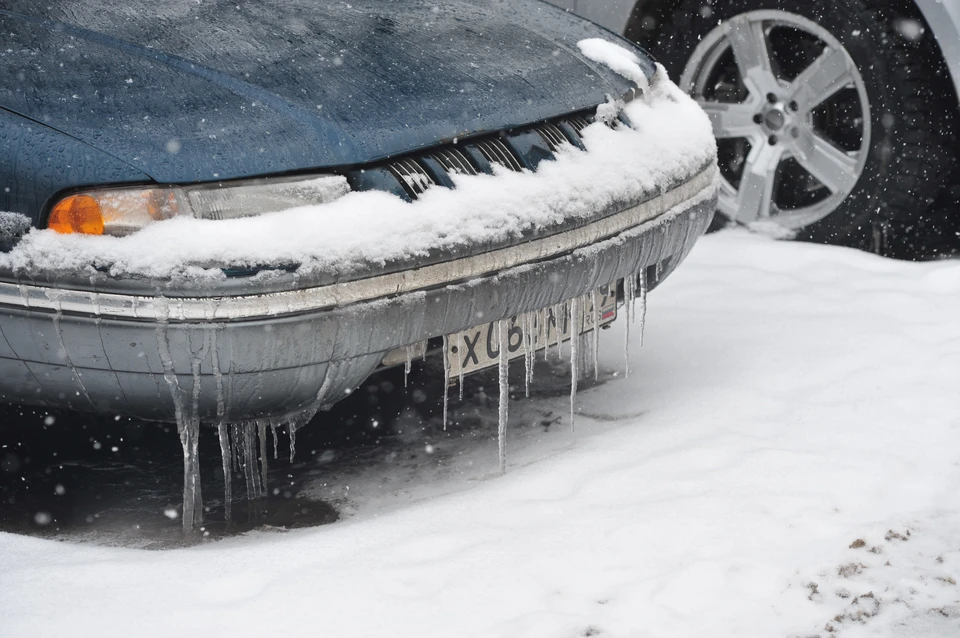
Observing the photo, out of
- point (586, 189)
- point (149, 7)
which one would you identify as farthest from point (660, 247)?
point (149, 7)

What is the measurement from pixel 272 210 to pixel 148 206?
0.25 meters

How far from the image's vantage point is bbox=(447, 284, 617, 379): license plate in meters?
2.98

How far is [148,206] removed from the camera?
2.54 meters

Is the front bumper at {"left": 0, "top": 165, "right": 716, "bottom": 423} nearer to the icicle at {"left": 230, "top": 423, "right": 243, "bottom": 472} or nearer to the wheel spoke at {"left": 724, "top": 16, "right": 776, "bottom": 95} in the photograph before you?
the icicle at {"left": 230, "top": 423, "right": 243, "bottom": 472}

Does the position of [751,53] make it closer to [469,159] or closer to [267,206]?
[469,159]

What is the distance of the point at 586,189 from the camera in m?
3.03

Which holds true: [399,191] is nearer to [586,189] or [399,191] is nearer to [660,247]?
[586,189]

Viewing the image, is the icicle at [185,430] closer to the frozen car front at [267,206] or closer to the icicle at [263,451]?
the frozen car front at [267,206]

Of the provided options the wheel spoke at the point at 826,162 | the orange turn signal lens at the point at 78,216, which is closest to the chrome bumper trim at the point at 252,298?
the orange turn signal lens at the point at 78,216

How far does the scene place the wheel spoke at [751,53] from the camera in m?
4.90

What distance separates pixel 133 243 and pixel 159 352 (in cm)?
24

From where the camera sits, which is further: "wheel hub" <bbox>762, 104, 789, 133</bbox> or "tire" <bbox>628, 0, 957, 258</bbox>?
"wheel hub" <bbox>762, 104, 789, 133</bbox>

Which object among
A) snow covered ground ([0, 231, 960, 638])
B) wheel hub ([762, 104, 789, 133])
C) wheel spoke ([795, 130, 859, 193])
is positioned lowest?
snow covered ground ([0, 231, 960, 638])

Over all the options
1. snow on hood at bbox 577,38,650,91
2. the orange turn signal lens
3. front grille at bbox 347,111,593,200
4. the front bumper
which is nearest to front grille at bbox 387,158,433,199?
front grille at bbox 347,111,593,200
